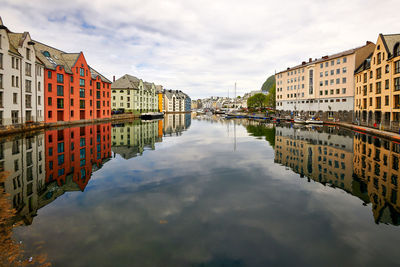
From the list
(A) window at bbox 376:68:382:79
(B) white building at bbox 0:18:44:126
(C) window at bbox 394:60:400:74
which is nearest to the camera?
(B) white building at bbox 0:18:44:126

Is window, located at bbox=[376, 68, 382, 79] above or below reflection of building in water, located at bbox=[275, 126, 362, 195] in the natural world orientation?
above

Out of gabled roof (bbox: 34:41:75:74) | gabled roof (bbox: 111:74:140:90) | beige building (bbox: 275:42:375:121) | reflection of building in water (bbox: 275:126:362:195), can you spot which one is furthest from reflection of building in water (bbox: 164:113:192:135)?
beige building (bbox: 275:42:375:121)

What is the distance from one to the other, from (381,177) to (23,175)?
21.2 meters

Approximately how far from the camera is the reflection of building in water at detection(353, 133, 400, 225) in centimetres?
905

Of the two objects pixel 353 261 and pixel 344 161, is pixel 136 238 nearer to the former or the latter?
pixel 353 261

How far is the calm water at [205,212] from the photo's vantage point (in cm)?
611

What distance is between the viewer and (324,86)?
72.7 meters

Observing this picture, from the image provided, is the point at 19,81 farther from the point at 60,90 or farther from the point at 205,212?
the point at 205,212

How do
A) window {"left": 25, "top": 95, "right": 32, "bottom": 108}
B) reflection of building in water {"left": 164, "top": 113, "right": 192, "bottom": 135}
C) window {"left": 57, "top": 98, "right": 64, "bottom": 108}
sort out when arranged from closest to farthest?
window {"left": 25, "top": 95, "right": 32, "bottom": 108} → reflection of building in water {"left": 164, "top": 113, "right": 192, "bottom": 135} → window {"left": 57, "top": 98, "right": 64, "bottom": 108}

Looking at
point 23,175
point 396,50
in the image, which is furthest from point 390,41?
point 23,175

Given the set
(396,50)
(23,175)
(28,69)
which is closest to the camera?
(23,175)

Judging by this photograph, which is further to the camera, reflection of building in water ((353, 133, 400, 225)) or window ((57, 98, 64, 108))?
window ((57, 98, 64, 108))

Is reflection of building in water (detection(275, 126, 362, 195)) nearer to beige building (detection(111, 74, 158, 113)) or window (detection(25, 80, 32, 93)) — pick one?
window (detection(25, 80, 32, 93))

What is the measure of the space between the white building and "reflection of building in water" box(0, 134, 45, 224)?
15510 mm
